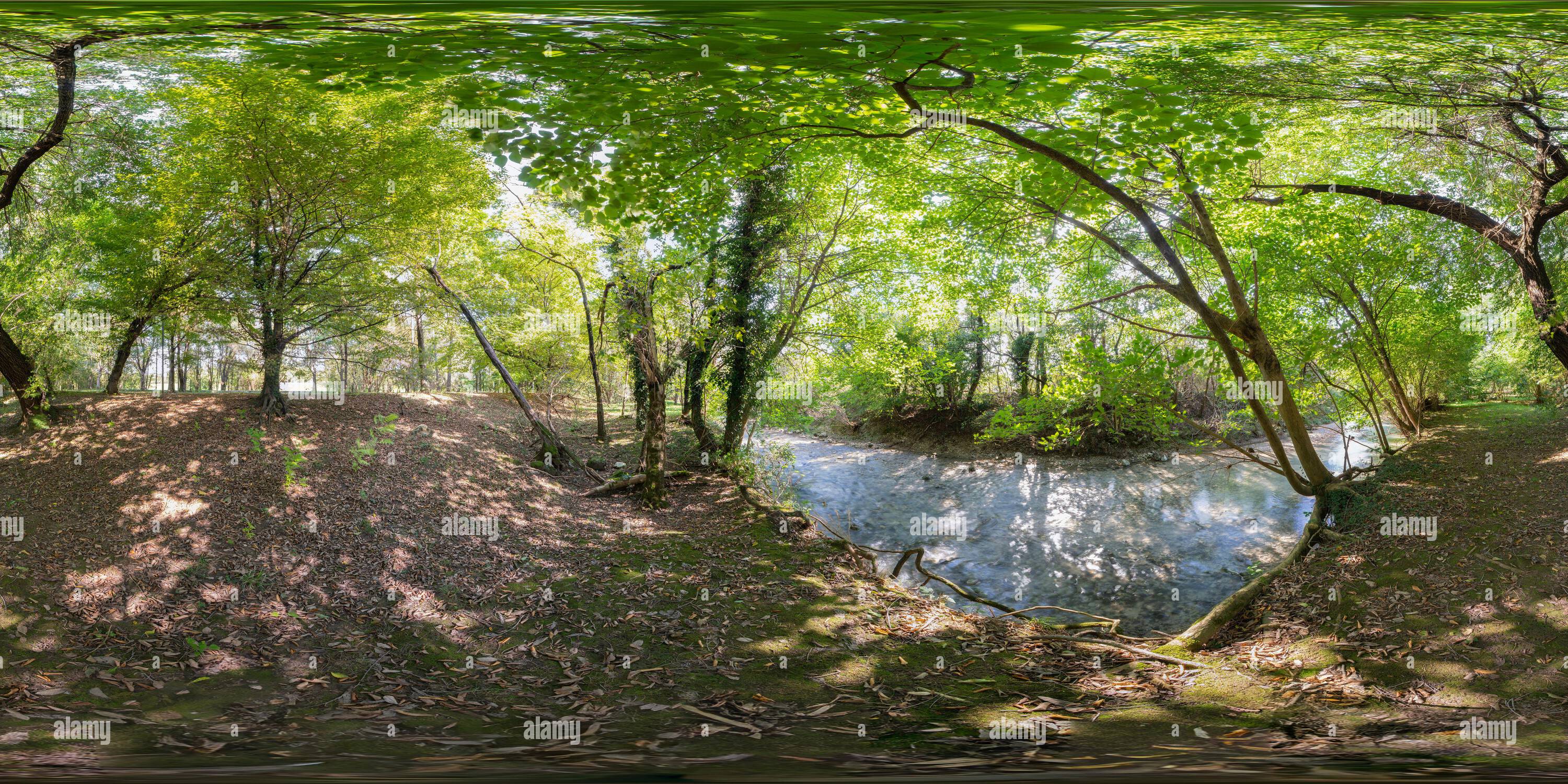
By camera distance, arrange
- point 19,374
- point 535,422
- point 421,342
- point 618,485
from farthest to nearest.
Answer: point 535,422, point 618,485, point 421,342, point 19,374

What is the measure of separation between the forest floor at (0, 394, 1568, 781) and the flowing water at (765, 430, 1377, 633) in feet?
7.96

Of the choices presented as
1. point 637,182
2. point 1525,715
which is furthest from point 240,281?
point 1525,715

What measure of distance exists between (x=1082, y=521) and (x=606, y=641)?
25.0ft

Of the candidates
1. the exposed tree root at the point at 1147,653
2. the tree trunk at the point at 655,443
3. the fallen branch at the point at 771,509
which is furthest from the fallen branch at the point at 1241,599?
the tree trunk at the point at 655,443

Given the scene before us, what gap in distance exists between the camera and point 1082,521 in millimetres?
8203

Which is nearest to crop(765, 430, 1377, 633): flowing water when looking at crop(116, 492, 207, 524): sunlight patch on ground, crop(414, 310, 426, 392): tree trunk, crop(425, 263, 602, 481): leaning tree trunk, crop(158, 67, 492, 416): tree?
crop(425, 263, 602, 481): leaning tree trunk

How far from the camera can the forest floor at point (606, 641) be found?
924 millimetres

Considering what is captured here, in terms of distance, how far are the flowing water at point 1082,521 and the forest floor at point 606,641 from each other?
7.96ft

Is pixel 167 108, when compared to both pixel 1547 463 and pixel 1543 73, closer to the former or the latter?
pixel 1543 73

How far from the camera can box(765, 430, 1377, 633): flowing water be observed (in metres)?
6.05

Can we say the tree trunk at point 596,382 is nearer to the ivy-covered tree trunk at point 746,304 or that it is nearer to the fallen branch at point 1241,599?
the ivy-covered tree trunk at point 746,304

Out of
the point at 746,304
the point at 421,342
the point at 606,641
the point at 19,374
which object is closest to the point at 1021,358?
the point at 746,304

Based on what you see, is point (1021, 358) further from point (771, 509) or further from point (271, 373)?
point (271, 373)

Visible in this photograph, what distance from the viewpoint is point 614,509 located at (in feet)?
15.4
